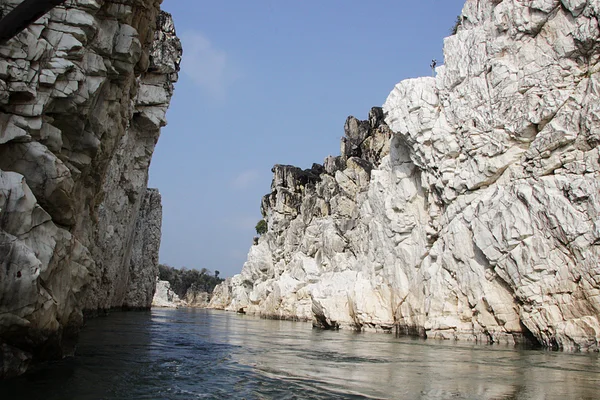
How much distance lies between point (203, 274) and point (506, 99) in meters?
150

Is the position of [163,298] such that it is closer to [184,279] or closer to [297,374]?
[184,279]

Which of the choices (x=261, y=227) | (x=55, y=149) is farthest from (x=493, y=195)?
(x=261, y=227)

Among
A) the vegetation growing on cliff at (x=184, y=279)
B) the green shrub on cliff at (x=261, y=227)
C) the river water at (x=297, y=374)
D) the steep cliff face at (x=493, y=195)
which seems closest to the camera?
the river water at (x=297, y=374)

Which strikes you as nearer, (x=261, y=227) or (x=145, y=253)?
(x=145, y=253)

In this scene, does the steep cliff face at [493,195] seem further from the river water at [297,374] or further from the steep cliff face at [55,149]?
the steep cliff face at [55,149]

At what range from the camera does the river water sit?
476 inches

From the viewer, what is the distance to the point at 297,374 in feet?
52.4

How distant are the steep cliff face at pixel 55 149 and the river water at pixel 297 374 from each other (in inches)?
56.3

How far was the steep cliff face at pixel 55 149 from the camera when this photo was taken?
35.7 ft

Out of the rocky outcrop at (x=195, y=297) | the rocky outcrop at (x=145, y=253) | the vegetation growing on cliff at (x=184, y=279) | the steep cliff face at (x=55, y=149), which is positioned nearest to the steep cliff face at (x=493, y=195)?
the steep cliff face at (x=55, y=149)

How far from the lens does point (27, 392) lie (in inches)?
407

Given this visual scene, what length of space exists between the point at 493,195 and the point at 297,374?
19058mm

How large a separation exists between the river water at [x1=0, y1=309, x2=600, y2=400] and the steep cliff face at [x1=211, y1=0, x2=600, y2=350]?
460 centimetres

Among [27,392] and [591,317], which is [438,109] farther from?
[27,392]
